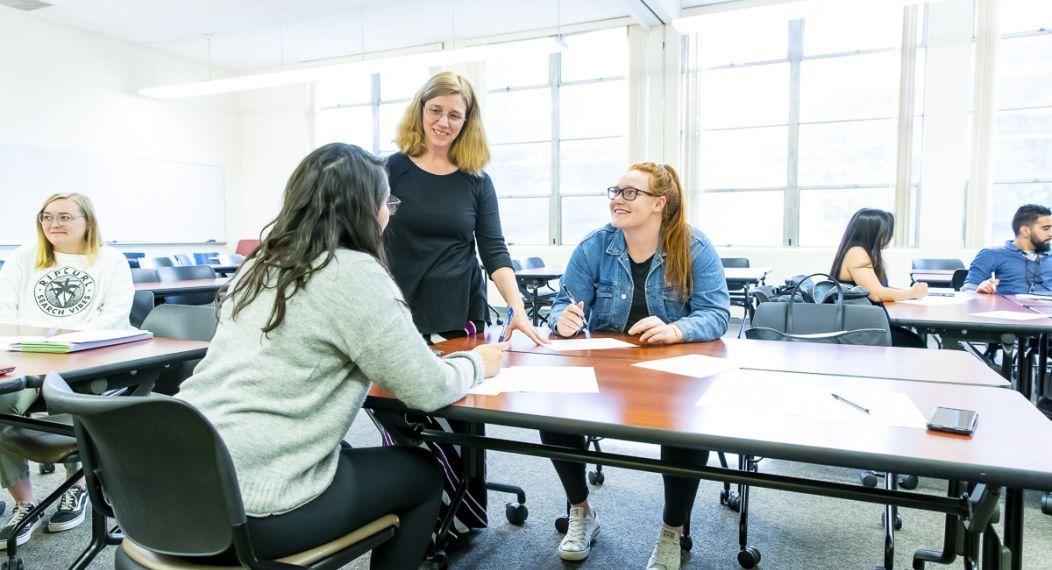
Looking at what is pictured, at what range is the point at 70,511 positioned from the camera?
2201 mm

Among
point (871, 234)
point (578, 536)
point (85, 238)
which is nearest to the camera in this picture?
point (578, 536)

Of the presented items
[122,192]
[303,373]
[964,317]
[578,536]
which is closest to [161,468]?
[303,373]

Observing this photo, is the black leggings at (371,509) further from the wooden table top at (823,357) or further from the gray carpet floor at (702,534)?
the gray carpet floor at (702,534)

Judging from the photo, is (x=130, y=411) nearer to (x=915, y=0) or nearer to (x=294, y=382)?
(x=294, y=382)

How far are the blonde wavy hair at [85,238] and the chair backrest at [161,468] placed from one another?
170 cm

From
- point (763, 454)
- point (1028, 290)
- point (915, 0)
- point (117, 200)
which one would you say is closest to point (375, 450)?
point (763, 454)

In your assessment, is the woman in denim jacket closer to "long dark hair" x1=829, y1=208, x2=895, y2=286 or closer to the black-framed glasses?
the black-framed glasses

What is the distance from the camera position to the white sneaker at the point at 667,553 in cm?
178

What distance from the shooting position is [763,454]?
1.01 metres

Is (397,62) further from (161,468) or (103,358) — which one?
(161,468)

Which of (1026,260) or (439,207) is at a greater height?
(439,207)

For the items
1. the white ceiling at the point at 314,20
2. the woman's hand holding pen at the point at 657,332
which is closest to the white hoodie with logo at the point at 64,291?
the woman's hand holding pen at the point at 657,332

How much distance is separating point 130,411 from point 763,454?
95 cm

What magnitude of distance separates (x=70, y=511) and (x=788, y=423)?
2326 mm
